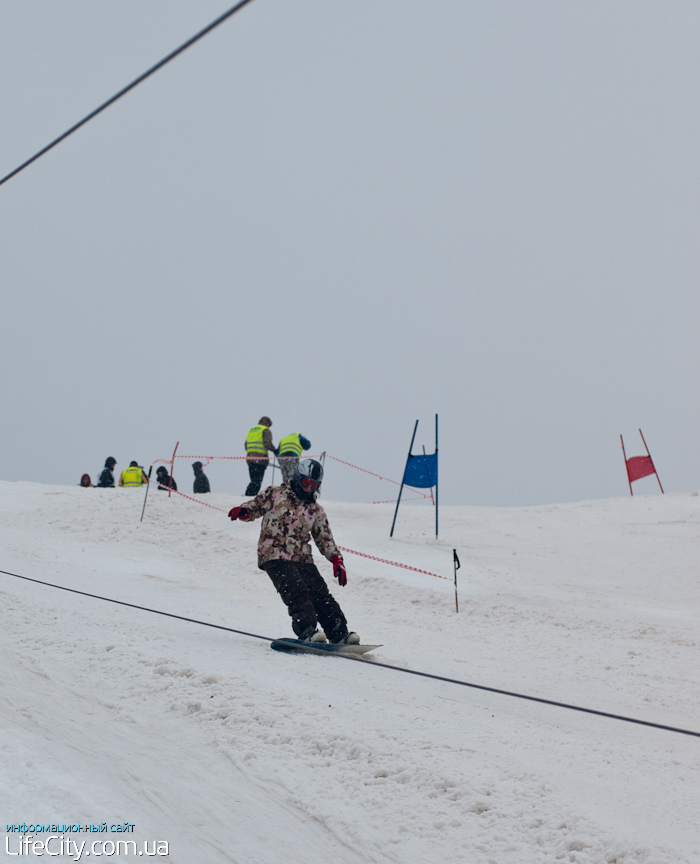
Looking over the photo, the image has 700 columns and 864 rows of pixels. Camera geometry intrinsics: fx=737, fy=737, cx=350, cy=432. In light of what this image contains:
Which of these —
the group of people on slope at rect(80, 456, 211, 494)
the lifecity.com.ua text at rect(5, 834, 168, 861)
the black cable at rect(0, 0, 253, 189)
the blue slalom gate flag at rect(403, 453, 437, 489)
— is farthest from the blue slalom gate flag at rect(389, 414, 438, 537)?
the lifecity.com.ua text at rect(5, 834, 168, 861)

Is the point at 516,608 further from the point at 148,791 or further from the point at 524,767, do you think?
the point at 148,791

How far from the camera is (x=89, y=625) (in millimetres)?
6484

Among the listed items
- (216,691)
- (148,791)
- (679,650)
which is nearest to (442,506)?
(679,650)

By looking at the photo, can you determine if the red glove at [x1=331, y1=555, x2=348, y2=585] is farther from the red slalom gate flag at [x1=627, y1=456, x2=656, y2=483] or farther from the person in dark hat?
the red slalom gate flag at [x1=627, y1=456, x2=656, y2=483]

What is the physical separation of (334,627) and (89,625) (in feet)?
7.07

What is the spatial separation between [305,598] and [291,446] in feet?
30.9

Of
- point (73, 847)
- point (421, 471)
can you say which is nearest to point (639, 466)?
point (421, 471)

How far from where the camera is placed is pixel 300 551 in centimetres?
659

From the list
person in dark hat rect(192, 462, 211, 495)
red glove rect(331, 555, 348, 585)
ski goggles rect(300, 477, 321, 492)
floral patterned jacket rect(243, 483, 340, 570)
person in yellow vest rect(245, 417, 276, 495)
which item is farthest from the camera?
person in dark hat rect(192, 462, 211, 495)

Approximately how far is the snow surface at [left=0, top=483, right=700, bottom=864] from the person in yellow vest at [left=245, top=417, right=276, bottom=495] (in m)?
6.00

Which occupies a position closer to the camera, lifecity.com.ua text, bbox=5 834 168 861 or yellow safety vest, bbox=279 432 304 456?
lifecity.com.ua text, bbox=5 834 168 861

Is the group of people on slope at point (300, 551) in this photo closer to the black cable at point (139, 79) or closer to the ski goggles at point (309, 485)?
the ski goggles at point (309, 485)

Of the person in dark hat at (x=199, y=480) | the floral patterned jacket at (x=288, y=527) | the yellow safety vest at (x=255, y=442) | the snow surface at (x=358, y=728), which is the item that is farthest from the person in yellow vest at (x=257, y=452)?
the floral patterned jacket at (x=288, y=527)

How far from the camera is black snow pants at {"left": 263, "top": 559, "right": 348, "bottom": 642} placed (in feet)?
21.1
